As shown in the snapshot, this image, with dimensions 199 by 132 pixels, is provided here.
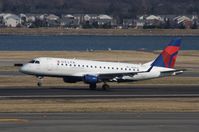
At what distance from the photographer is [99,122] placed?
45.7 meters

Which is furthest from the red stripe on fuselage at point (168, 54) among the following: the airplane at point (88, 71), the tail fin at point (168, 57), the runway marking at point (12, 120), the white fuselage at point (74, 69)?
the runway marking at point (12, 120)

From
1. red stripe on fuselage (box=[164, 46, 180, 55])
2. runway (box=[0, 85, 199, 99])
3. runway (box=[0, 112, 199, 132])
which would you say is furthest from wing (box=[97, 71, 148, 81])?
runway (box=[0, 112, 199, 132])

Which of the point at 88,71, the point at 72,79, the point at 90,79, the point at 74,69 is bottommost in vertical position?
the point at 72,79

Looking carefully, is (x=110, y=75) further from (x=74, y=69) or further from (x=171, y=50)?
(x=171, y=50)

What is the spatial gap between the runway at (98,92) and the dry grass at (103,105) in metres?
3.65

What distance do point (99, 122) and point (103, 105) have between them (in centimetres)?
1048

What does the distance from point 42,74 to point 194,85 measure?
14592 millimetres

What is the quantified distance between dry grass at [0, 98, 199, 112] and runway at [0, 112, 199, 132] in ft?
8.41

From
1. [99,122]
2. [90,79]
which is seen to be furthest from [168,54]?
[99,122]

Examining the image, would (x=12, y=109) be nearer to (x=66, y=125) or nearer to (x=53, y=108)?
(x=53, y=108)

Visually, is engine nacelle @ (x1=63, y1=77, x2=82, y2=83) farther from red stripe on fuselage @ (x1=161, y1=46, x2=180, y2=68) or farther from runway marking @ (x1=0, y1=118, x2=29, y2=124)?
runway marking @ (x1=0, y1=118, x2=29, y2=124)

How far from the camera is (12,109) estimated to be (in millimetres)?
52906

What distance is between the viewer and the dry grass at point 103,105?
174ft

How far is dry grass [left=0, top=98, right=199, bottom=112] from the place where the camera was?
5306cm
